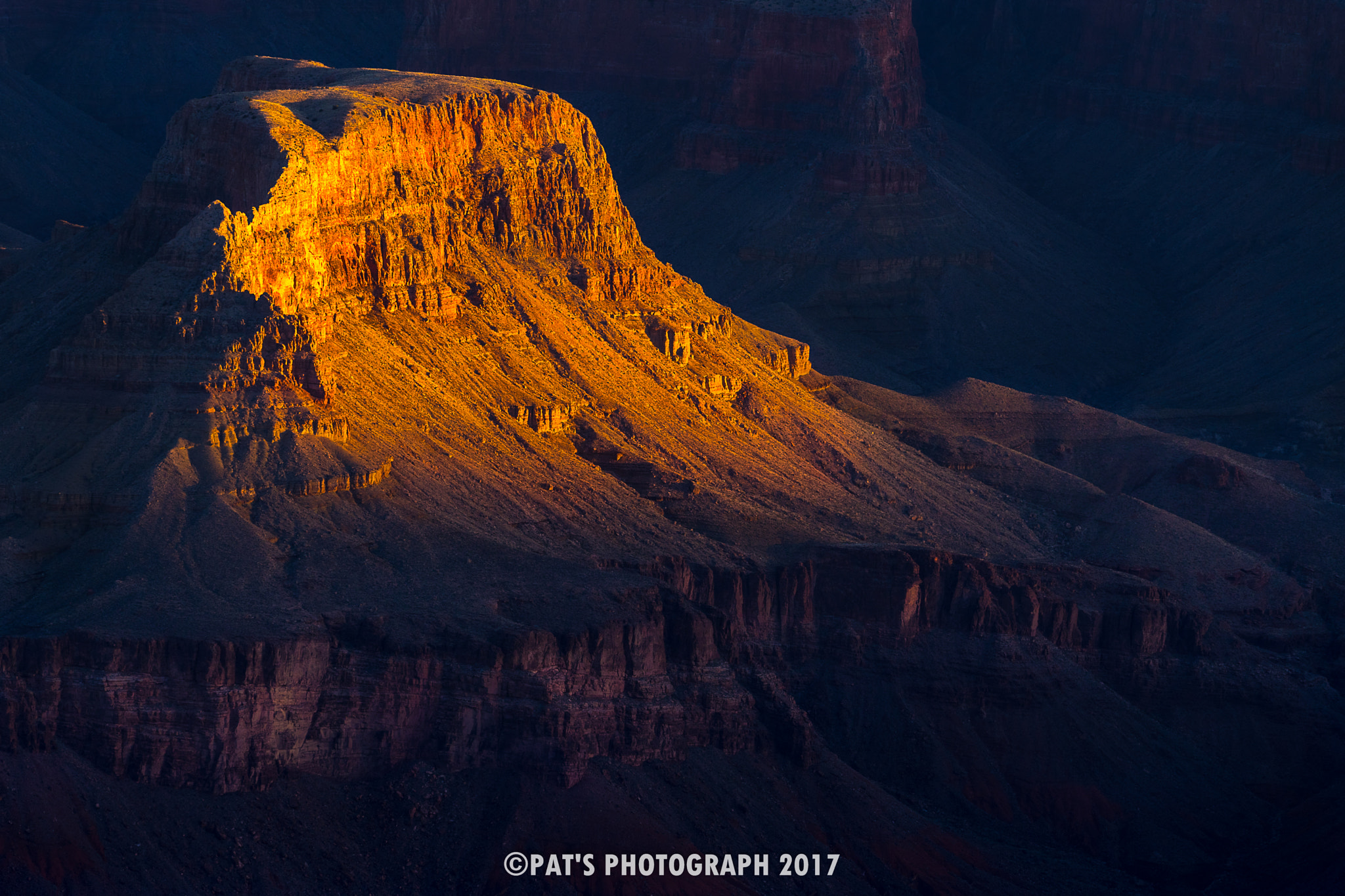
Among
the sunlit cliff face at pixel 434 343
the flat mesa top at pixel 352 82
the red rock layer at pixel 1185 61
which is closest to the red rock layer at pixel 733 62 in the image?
the red rock layer at pixel 1185 61

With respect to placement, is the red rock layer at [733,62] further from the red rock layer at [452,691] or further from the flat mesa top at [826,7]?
the red rock layer at [452,691]

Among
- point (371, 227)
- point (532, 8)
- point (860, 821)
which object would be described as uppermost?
point (532, 8)

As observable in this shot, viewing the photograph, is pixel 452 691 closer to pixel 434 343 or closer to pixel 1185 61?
pixel 434 343

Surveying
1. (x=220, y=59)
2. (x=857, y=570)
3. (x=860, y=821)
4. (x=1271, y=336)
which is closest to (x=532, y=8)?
(x=220, y=59)

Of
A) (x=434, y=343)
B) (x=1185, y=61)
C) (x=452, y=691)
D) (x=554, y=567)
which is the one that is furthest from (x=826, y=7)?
(x=452, y=691)

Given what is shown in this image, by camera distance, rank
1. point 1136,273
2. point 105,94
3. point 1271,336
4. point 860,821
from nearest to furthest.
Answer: point 860,821, point 1271,336, point 1136,273, point 105,94

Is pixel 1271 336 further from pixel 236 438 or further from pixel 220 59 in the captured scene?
pixel 220 59
